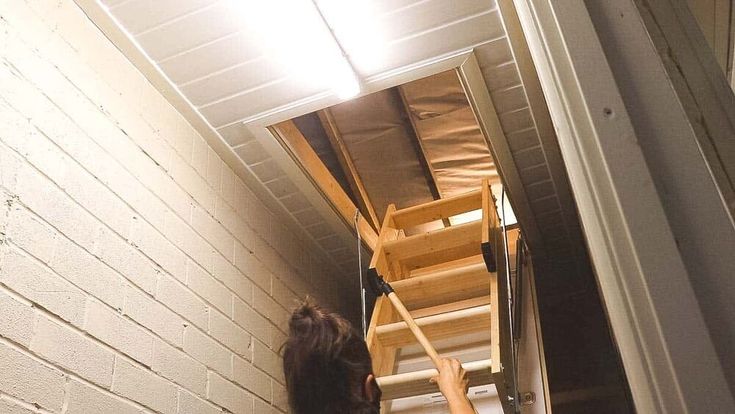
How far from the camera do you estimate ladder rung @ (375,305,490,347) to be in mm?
2576

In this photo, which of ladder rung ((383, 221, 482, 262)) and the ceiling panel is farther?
ladder rung ((383, 221, 482, 262))

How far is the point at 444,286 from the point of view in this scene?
2.92 metres

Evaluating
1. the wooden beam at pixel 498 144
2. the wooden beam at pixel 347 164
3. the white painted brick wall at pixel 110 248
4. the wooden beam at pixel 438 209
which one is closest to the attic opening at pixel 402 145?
the wooden beam at pixel 347 164

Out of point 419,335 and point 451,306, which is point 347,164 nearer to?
point 451,306

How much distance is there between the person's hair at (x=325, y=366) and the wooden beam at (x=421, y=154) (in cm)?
193

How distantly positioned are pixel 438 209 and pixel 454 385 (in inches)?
55.0

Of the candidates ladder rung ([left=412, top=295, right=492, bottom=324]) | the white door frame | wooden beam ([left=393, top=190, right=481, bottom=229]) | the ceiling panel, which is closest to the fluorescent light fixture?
the ceiling panel

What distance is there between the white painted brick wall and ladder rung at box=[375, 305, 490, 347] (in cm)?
64

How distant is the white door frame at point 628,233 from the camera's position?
0.51m

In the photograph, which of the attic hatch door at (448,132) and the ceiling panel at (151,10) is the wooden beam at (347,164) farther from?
the ceiling panel at (151,10)

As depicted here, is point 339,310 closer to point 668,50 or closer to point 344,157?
point 344,157

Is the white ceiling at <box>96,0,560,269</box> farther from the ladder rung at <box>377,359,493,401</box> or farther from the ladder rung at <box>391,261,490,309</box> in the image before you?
the ladder rung at <box>377,359,493,401</box>

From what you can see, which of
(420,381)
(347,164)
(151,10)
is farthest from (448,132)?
(151,10)

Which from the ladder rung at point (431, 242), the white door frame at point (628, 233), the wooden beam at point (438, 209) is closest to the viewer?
the white door frame at point (628, 233)
